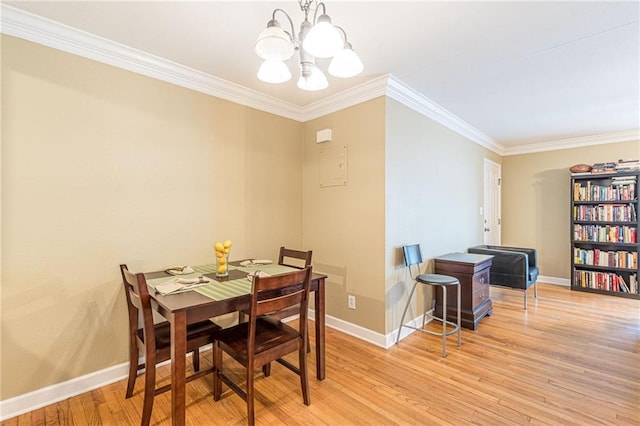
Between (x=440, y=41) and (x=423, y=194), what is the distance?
1511 mm

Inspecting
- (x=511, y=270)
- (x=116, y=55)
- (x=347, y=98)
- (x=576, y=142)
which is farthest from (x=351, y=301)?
(x=576, y=142)

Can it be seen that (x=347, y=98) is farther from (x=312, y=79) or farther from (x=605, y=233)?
(x=605, y=233)

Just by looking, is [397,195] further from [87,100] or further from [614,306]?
[614,306]

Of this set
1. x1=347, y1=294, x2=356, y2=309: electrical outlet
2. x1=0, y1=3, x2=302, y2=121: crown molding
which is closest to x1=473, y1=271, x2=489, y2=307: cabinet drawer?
x1=347, y1=294, x2=356, y2=309: electrical outlet

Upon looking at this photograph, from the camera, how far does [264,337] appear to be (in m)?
1.83

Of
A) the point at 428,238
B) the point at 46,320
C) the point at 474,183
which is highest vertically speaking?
the point at 474,183

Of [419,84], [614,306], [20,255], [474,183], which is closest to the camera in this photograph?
[20,255]

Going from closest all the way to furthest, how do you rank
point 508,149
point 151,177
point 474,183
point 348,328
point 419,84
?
point 151,177 → point 419,84 → point 348,328 → point 474,183 → point 508,149

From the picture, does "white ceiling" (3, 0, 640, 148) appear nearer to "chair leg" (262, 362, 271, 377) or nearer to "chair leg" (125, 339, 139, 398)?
"chair leg" (125, 339, 139, 398)

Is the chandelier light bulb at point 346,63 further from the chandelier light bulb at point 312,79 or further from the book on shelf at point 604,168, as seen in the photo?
the book on shelf at point 604,168

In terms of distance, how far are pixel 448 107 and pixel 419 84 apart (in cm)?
77

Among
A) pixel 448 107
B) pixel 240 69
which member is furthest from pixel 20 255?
pixel 448 107

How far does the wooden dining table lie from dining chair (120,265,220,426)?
0.08m

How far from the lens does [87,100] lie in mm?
2014
